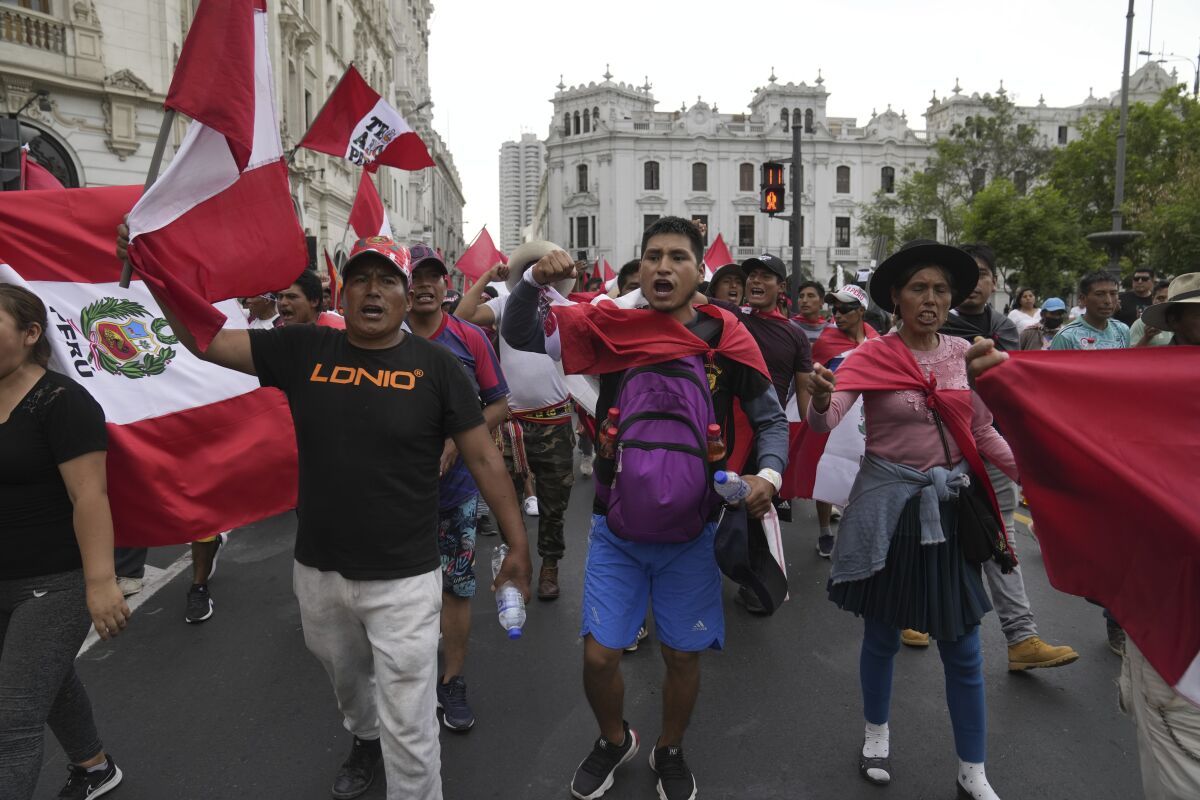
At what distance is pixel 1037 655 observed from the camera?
4.11 meters

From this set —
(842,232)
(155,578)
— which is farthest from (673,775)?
(842,232)

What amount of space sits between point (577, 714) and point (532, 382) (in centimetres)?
241

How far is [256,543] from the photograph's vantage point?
21.6 feet

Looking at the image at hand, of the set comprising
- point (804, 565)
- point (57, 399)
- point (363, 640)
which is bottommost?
point (804, 565)

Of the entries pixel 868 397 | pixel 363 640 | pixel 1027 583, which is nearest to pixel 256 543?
pixel 363 640

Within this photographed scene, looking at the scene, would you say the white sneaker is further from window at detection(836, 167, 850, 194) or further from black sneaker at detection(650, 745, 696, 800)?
window at detection(836, 167, 850, 194)

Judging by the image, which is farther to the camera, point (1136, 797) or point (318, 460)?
point (1136, 797)

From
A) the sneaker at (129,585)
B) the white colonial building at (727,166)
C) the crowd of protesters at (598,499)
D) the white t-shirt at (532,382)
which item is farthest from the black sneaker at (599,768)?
the white colonial building at (727,166)

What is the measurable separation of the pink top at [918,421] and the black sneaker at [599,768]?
1555mm

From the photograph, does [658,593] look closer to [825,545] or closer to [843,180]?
[825,545]

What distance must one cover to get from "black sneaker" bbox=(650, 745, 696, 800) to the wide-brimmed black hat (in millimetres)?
2119

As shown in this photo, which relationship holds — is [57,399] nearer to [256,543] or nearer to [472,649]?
[472,649]

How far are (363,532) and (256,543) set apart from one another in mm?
4456

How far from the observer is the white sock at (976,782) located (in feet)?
9.89
